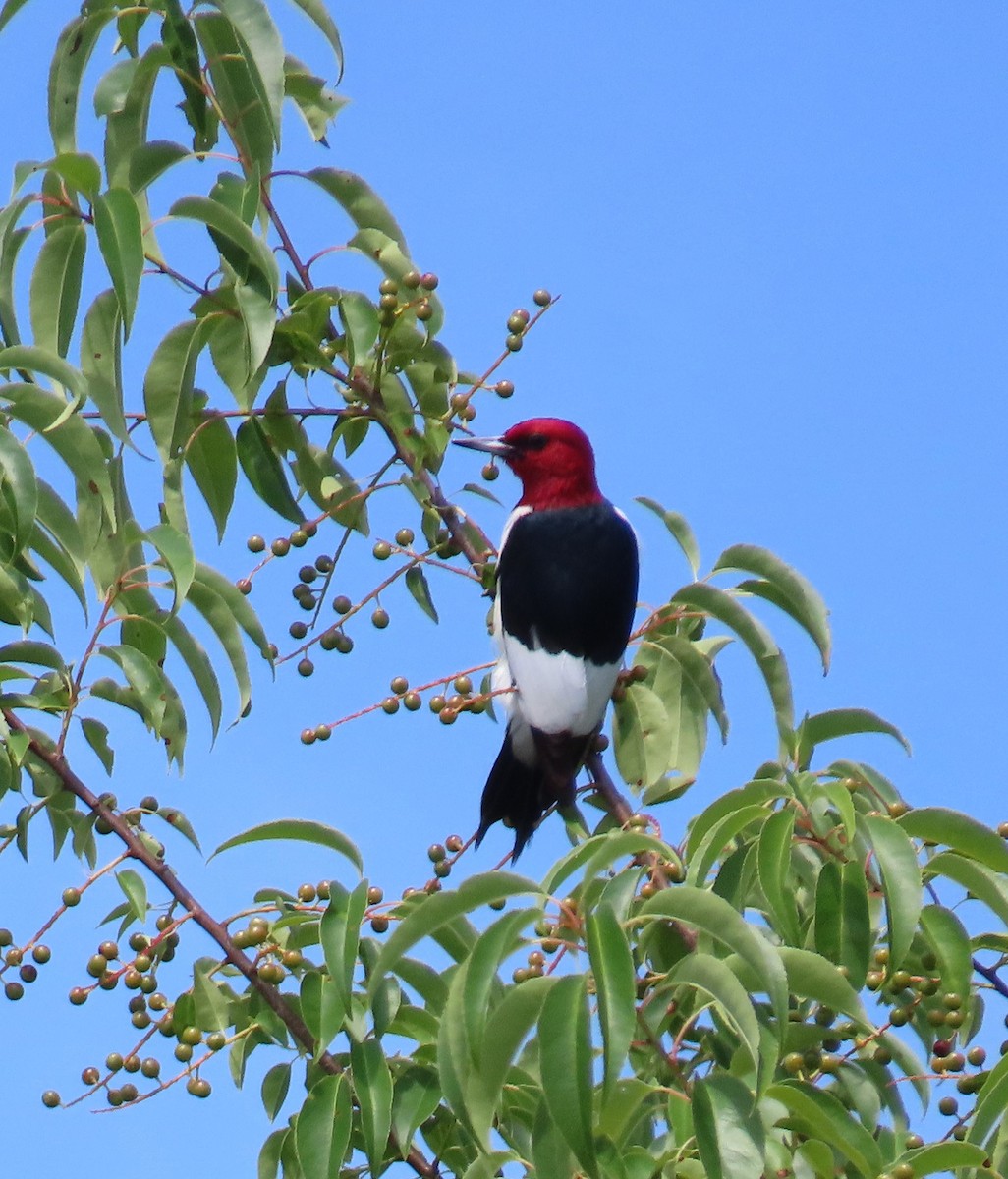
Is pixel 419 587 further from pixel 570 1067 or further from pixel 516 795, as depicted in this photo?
pixel 570 1067

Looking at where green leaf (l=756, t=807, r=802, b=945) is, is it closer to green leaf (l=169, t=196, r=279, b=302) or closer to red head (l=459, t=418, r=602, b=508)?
green leaf (l=169, t=196, r=279, b=302)

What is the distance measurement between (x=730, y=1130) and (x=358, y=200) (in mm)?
1552

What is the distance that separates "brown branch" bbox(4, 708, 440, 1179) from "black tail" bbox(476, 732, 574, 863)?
114cm

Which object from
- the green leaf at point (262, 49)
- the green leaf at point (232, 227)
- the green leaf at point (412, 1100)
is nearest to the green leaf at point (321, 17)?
the green leaf at point (262, 49)

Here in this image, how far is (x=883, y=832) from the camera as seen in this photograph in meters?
1.86

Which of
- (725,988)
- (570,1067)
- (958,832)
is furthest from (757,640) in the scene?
(570,1067)

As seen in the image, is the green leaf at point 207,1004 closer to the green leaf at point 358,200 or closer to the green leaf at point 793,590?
the green leaf at point 793,590

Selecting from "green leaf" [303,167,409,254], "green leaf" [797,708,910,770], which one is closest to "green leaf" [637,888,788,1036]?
"green leaf" [797,708,910,770]

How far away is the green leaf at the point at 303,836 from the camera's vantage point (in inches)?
77.2

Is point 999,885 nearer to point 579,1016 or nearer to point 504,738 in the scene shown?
point 579,1016

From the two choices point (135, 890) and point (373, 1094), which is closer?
point (373, 1094)

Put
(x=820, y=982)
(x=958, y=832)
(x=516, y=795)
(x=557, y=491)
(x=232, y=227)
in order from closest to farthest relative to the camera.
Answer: (x=820, y=982) → (x=958, y=832) → (x=232, y=227) → (x=516, y=795) → (x=557, y=491)

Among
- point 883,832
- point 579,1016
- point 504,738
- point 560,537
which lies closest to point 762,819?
point 883,832

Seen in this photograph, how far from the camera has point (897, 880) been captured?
1.83m
